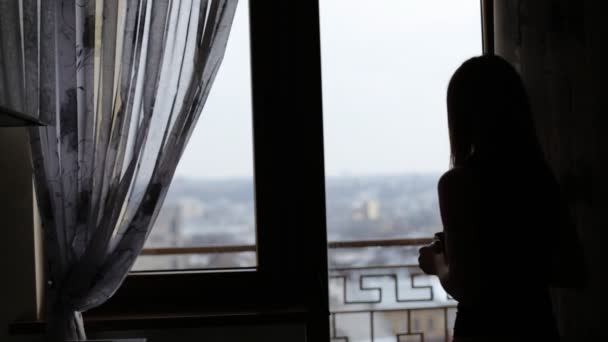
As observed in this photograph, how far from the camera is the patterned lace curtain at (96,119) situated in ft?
6.77

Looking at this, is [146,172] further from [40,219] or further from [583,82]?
→ [583,82]

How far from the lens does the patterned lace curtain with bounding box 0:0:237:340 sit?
206cm

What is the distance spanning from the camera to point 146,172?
81.9 inches

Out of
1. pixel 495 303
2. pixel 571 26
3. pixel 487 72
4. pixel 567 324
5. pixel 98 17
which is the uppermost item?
pixel 98 17

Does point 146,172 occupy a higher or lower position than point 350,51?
lower

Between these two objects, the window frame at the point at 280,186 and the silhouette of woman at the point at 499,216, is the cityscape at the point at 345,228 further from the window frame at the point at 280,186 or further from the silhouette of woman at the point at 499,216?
the silhouette of woman at the point at 499,216

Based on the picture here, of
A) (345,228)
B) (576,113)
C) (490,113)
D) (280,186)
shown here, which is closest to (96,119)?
(280,186)

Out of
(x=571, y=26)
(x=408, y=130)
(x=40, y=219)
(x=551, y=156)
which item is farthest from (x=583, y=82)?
(x=40, y=219)

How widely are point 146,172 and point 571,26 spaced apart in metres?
1.39

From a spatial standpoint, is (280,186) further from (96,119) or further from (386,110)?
(96,119)

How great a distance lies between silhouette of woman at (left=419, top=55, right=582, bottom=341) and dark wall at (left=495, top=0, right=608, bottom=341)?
37 centimetres

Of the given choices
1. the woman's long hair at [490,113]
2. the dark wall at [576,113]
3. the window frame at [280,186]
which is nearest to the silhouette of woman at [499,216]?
the woman's long hair at [490,113]

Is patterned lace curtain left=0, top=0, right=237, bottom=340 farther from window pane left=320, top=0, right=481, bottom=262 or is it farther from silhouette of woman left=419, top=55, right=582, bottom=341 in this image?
silhouette of woman left=419, top=55, right=582, bottom=341

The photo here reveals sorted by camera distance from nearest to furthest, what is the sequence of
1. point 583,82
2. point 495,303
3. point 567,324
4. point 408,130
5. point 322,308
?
point 495,303 < point 583,82 < point 567,324 < point 322,308 < point 408,130
